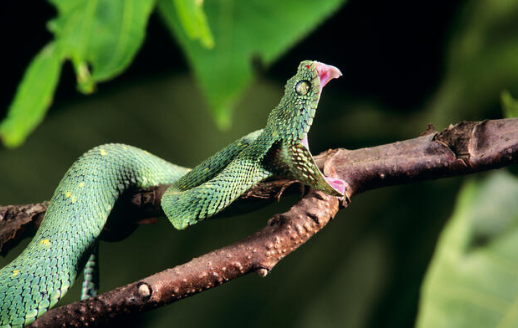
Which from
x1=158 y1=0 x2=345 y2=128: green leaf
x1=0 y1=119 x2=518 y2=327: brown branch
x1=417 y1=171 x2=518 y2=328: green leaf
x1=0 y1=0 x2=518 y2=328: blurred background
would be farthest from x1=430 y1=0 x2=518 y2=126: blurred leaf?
x1=0 y1=119 x2=518 y2=327: brown branch

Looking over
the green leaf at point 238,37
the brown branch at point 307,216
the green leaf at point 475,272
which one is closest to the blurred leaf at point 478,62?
the green leaf at point 475,272

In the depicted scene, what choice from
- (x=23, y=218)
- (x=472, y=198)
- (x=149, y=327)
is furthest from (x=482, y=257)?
(x=149, y=327)

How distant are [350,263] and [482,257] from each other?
0.69 m

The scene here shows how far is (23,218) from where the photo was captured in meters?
1.00

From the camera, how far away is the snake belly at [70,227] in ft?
2.65

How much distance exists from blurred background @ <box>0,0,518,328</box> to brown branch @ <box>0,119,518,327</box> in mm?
802

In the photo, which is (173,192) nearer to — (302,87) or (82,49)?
(302,87)

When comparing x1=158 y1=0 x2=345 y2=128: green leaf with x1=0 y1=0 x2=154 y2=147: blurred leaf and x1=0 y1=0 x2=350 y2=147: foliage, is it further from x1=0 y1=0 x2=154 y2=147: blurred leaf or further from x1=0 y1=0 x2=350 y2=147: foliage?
→ x1=0 y1=0 x2=154 y2=147: blurred leaf

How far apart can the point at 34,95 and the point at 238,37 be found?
50 cm

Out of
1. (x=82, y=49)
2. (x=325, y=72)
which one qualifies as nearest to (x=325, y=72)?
(x=325, y=72)

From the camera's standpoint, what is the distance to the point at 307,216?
2.50 ft

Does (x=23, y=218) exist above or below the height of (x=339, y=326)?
above

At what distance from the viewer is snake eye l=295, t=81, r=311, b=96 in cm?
78

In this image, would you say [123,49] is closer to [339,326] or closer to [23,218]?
[23,218]
